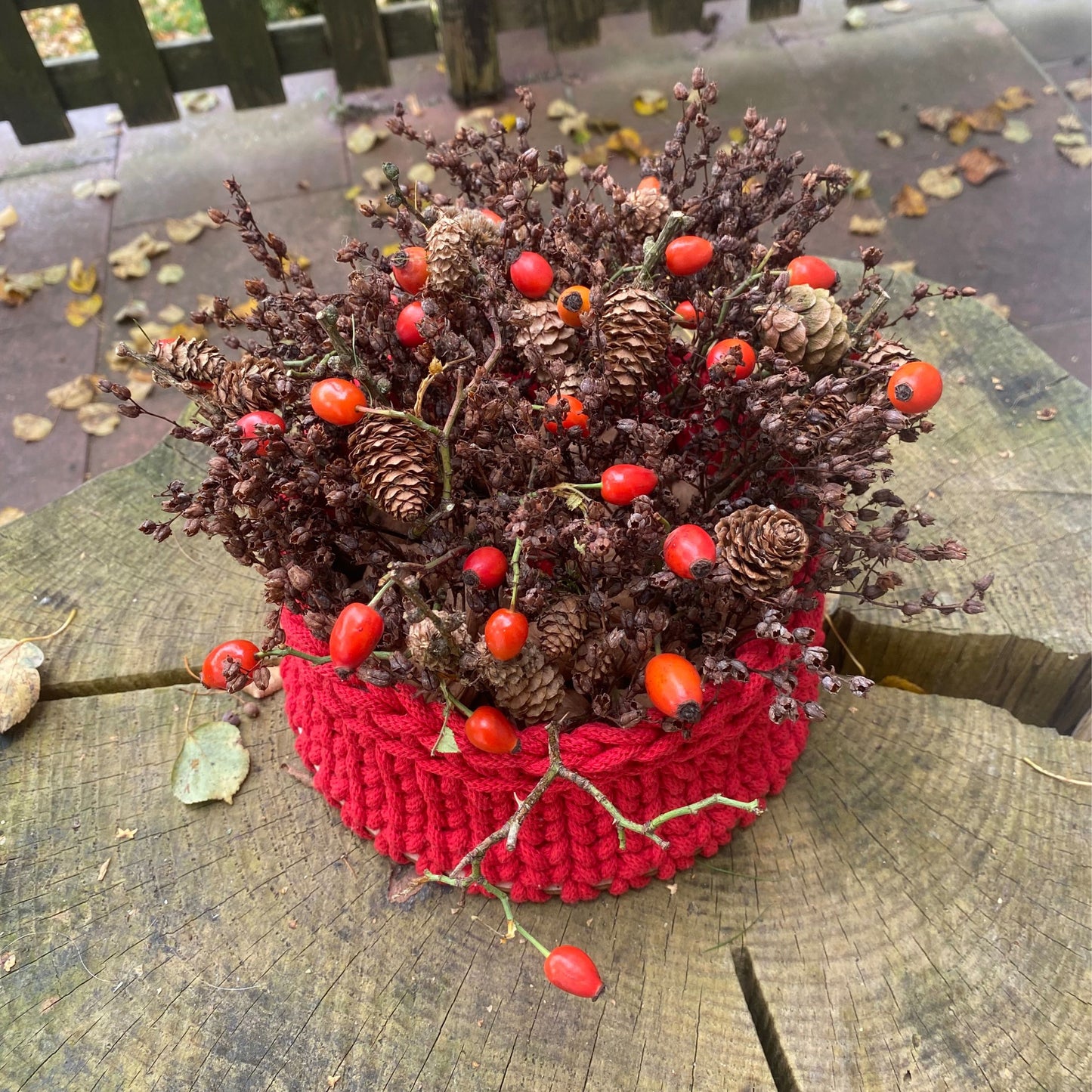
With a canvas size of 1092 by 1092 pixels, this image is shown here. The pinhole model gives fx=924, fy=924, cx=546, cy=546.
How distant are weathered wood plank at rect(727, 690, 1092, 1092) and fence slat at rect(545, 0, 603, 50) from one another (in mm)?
2695

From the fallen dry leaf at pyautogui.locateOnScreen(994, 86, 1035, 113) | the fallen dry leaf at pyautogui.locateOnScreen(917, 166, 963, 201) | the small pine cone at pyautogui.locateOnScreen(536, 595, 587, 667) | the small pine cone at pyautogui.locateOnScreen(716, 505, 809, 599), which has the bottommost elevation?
the fallen dry leaf at pyautogui.locateOnScreen(917, 166, 963, 201)

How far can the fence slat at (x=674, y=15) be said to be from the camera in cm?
309

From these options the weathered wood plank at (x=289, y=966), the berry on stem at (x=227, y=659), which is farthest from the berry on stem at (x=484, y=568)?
the weathered wood plank at (x=289, y=966)

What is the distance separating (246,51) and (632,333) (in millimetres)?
2697

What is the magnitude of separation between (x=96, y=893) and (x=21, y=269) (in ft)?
8.63

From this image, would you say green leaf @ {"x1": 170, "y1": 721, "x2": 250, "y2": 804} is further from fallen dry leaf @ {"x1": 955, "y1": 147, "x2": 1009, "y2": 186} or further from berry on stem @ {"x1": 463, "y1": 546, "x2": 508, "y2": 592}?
fallen dry leaf @ {"x1": 955, "y1": 147, "x2": 1009, "y2": 186}

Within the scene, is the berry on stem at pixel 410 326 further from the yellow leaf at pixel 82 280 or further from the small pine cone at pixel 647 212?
the yellow leaf at pixel 82 280

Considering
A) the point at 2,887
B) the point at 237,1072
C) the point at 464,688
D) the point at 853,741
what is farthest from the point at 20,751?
the point at 853,741

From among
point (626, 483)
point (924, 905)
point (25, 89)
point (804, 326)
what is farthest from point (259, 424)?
point (25, 89)

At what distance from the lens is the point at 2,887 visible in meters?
1.06

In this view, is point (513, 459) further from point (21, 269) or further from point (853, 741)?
point (21, 269)

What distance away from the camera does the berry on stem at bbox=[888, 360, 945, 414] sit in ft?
2.72

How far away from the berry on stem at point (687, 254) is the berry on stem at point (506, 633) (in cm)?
40

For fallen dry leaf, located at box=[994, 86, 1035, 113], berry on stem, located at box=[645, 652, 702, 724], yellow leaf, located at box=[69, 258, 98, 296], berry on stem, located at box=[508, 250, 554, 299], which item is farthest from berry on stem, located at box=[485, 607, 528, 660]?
fallen dry leaf, located at box=[994, 86, 1035, 113]
